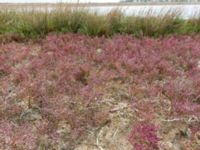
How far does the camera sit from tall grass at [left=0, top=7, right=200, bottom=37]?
6652 millimetres

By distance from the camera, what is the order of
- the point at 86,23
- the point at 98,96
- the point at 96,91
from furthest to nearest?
the point at 86,23, the point at 96,91, the point at 98,96

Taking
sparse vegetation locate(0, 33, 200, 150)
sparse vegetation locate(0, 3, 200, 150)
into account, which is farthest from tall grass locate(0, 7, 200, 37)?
sparse vegetation locate(0, 33, 200, 150)

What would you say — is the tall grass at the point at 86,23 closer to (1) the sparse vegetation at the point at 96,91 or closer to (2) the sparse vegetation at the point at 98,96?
(1) the sparse vegetation at the point at 96,91

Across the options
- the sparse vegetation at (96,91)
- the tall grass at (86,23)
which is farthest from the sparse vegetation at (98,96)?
the tall grass at (86,23)

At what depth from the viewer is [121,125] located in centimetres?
362

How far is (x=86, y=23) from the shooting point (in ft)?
22.2

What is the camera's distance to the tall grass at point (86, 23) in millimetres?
6652

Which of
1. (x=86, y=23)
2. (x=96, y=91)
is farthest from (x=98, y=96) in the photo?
(x=86, y=23)

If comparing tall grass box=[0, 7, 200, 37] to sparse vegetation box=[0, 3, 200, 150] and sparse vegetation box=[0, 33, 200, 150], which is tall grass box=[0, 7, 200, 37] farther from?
sparse vegetation box=[0, 33, 200, 150]

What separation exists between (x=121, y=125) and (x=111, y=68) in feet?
4.35

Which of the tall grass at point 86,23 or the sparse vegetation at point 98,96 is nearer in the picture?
the sparse vegetation at point 98,96

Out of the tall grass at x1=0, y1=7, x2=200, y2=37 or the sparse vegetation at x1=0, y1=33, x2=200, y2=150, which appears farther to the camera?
the tall grass at x1=0, y1=7, x2=200, y2=37

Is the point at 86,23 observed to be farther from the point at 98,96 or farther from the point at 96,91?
the point at 98,96

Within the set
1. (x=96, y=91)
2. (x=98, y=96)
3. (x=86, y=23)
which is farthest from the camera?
(x=86, y=23)
